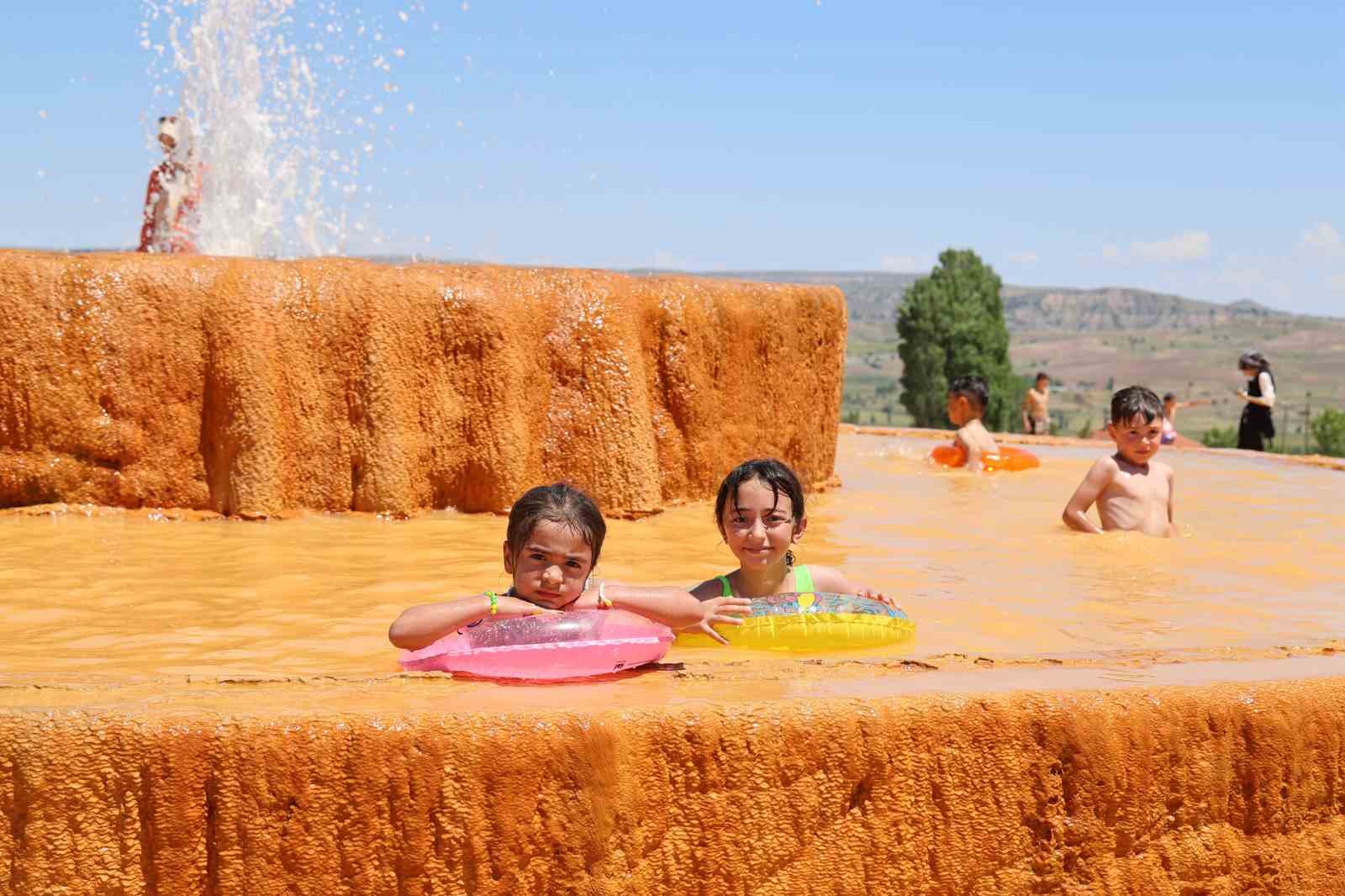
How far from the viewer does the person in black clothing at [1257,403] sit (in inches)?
651

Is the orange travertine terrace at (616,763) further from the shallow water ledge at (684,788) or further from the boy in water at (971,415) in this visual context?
the boy in water at (971,415)

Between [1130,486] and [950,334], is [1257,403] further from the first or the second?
[950,334]

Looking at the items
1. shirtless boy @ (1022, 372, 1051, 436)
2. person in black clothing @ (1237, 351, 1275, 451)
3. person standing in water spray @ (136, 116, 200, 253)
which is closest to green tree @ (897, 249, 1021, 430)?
shirtless boy @ (1022, 372, 1051, 436)

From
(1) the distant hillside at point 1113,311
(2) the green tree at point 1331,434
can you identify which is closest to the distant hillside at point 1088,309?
(1) the distant hillside at point 1113,311

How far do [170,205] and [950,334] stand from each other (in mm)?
39145

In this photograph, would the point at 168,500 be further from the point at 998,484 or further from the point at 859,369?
the point at 859,369

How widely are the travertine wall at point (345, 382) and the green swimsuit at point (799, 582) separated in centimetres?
323

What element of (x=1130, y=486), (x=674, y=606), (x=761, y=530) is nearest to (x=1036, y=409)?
(x=1130, y=486)

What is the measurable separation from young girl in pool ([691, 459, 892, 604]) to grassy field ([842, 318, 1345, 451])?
7819 centimetres

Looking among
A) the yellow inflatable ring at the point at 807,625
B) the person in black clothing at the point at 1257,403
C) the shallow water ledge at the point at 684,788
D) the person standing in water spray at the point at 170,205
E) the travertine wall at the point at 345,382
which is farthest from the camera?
the person in black clothing at the point at 1257,403

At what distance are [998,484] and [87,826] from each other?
9.18 meters

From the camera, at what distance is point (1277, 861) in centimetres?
407

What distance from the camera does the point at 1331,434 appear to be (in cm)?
5412

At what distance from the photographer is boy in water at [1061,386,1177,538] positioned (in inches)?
318
